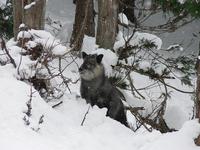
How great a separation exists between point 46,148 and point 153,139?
1188mm

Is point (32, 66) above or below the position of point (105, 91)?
above

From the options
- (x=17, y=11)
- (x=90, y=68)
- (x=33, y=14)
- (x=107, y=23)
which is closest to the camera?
(x=33, y=14)

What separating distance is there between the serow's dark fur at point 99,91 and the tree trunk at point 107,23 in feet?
4.91

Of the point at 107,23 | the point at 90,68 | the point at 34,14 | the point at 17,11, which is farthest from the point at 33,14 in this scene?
the point at 107,23

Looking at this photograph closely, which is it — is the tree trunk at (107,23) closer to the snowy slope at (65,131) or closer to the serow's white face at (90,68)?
the serow's white face at (90,68)

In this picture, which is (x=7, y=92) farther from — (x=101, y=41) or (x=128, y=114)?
(x=101, y=41)

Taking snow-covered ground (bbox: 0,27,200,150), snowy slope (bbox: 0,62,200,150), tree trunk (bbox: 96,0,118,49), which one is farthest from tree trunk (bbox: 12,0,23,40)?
snowy slope (bbox: 0,62,200,150)

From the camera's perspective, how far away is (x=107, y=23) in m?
9.86

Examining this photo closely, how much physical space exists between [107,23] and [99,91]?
2.12 metres

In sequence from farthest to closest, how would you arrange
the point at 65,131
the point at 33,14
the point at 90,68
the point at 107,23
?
1. the point at 107,23
2. the point at 90,68
3. the point at 33,14
4. the point at 65,131

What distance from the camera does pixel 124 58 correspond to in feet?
33.2

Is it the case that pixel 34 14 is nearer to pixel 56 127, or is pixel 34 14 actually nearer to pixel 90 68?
pixel 90 68

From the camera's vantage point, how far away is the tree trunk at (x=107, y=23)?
9.74 metres

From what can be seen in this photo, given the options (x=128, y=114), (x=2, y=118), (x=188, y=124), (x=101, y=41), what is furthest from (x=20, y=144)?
(x=101, y=41)
